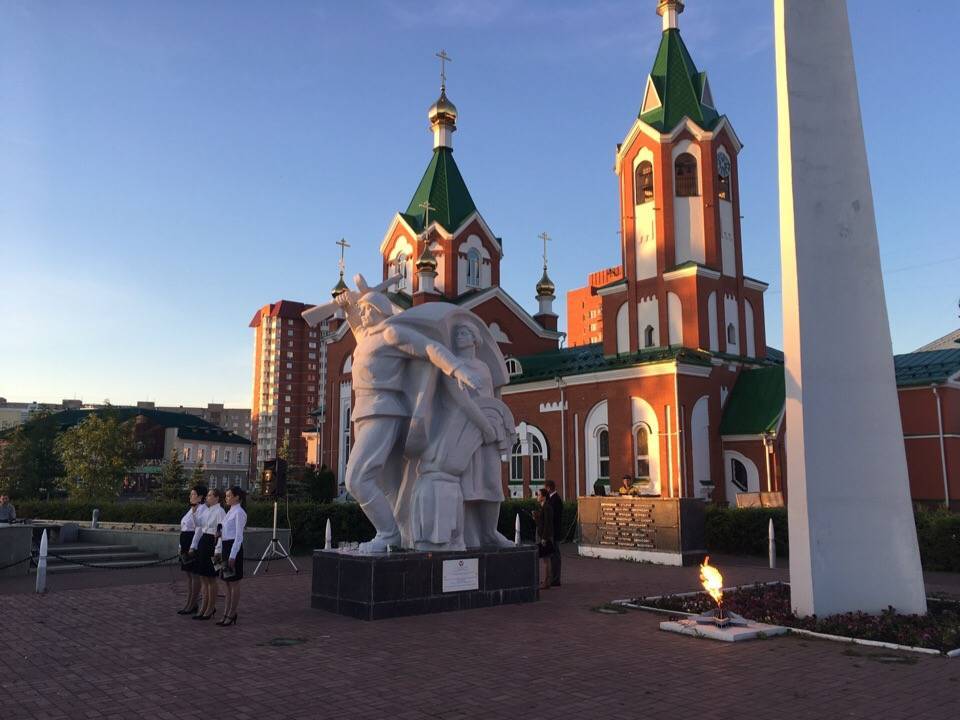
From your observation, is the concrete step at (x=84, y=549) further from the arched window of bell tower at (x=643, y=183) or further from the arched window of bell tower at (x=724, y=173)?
the arched window of bell tower at (x=724, y=173)

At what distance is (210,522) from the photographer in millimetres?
9352

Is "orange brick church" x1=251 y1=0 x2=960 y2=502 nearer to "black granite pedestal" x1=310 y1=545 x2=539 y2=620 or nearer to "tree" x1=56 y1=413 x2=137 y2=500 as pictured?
"black granite pedestal" x1=310 y1=545 x2=539 y2=620

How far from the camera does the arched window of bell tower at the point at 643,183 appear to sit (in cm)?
3189

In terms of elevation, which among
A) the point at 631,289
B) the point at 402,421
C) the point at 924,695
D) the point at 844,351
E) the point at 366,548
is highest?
the point at 631,289

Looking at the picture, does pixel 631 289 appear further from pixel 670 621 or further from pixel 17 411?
pixel 17 411

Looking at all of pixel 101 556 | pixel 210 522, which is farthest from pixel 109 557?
pixel 210 522

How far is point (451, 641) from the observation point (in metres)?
8.06

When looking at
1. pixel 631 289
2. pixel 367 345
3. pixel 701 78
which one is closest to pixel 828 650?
pixel 367 345

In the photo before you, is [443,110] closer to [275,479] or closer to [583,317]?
[275,479]

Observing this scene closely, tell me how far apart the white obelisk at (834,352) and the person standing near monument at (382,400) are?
395cm

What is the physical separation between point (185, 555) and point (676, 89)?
29.0 meters

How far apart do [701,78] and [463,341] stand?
26.5 meters

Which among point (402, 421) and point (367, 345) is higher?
point (367, 345)

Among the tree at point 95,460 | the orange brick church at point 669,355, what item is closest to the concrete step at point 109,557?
the orange brick church at point 669,355
